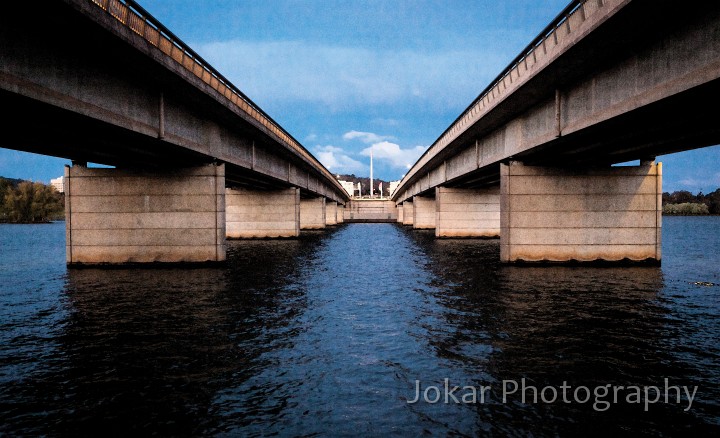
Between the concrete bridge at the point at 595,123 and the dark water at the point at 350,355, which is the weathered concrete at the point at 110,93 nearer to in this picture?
the dark water at the point at 350,355

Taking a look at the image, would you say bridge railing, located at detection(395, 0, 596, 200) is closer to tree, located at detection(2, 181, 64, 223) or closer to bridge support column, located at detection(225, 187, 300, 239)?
bridge support column, located at detection(225, 187, 300, 239)

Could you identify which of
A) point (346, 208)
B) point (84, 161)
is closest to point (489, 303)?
point (84, 161)

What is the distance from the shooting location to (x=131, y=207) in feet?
80.3

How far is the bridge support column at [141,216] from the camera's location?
2431cm

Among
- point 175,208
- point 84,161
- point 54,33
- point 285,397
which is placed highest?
point 54,33

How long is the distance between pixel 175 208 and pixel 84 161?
16.8 feet

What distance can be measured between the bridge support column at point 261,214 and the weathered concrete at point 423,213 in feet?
86.6

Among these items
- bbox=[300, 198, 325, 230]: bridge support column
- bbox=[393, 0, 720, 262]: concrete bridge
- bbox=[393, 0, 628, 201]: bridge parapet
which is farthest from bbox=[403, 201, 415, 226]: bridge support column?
bbox=[393, 0, 628, 201]: bridge parapet

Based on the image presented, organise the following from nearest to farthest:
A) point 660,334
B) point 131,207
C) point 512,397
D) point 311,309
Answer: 1. point 512,397
2. point 660,334
3. point 311,309
4. point 131,207

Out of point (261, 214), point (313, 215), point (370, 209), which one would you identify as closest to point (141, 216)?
point (261, 214)

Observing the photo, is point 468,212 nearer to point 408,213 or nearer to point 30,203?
point 408,213

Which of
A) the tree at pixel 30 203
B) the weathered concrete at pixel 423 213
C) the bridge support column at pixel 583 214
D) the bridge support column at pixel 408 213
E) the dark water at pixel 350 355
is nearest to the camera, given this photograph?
the dark water at pixel 350 355

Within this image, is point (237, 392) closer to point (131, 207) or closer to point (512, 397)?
point (512, 397)

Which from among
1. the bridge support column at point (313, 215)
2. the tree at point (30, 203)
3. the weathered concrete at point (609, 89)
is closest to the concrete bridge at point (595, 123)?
the weathered concrete at point (609, 89)
